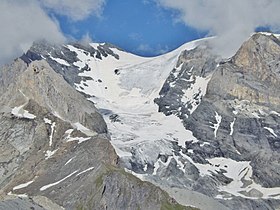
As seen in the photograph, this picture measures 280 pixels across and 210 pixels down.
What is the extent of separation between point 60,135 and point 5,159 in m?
16.0

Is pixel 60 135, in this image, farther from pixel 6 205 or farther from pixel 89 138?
pixel 6 205

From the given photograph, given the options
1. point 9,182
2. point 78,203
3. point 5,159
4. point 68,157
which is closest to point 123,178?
point 78,203

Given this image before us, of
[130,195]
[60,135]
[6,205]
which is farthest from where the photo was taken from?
[60,135]

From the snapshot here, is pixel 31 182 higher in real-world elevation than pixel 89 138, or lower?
lower

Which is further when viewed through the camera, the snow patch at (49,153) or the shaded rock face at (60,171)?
the snow patch at (49,153)

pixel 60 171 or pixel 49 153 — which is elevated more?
pixel 49 153

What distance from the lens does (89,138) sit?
17675 cm

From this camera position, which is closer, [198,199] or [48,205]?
[48,205]

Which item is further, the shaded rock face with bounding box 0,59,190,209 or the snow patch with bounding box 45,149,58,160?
the snow patch with bounding box 45,149,58,160

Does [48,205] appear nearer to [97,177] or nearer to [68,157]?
[97,177]

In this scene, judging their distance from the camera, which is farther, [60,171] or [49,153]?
[49,153]

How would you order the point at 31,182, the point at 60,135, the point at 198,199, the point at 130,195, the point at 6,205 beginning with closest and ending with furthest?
the point at 6,205 → the point at 130,195 → the point at 31,182 → the point at 198,199 → the point at 60,135

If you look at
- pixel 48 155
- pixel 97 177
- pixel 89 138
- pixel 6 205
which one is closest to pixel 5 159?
pixel 48 155

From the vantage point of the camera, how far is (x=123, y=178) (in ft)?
484
